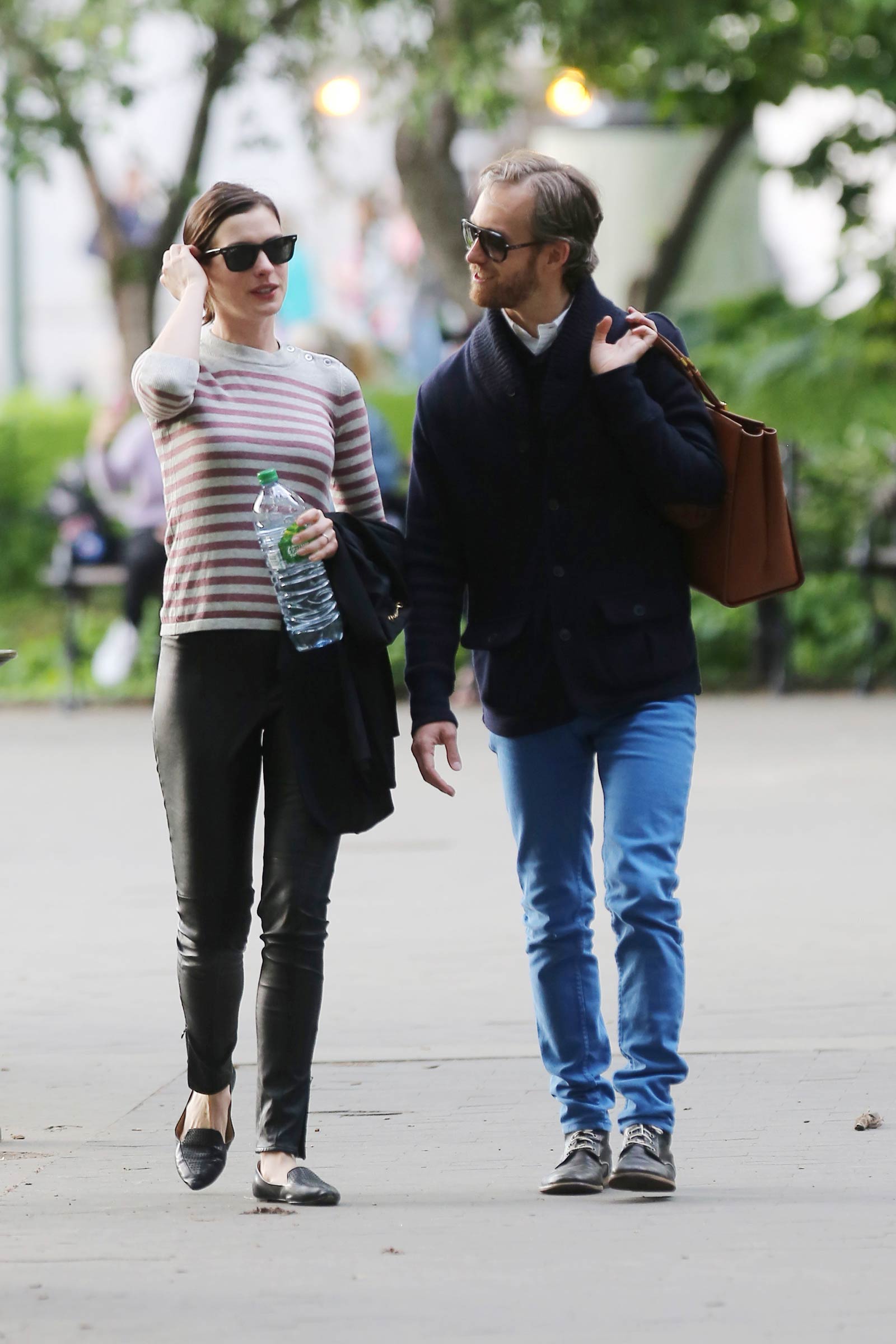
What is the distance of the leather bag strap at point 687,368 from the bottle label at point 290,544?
775 mm

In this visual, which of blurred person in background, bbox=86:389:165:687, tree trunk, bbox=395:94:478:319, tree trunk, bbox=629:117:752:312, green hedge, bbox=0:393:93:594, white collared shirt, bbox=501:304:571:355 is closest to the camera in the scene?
white collared shirt, bbox=501:304:571:355

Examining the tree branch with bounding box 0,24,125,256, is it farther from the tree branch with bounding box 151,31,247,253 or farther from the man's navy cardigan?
the man's navy cardigan

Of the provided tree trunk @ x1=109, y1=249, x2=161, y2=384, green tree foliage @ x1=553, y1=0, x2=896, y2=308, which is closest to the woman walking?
green tree foliage @ x1=553, y1=0, x2=896, y2=308

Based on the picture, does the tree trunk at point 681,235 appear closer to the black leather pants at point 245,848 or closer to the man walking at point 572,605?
the man walking at point 572,605

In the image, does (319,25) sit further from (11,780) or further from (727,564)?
(727,564)

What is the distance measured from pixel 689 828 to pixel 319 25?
26.5ft

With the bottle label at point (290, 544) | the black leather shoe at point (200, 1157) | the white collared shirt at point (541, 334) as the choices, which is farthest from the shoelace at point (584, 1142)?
the white collared shirt at point (541, 334)

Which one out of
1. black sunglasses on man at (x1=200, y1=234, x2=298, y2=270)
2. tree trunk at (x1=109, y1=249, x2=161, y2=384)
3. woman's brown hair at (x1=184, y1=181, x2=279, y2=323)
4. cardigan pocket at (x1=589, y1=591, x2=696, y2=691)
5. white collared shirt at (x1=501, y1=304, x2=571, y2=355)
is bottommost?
cardigan pocket at (x1=589, y1=591, x2=696, y2=691)

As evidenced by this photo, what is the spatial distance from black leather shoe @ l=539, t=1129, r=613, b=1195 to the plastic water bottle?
104cm

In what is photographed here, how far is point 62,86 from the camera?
15.2 metres

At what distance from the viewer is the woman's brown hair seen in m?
4.35

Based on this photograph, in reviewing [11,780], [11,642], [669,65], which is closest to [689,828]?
[11,780]

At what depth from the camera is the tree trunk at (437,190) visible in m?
16.2

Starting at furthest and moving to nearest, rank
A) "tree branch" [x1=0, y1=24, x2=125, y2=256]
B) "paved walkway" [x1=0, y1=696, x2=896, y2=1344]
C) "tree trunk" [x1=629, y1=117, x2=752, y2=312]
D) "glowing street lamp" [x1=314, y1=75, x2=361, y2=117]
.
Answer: "tree trunk" [x1=629, y1=117, x2=752, y2=312] < "glowing street lamp" [x1=314, y1=75, x2=361, y2=117] < "tree branch" [x1=0, y1=24, x2=125, y2=256] < "paved walkway" [x1=0, y1=696, x2=896, y2=1344]
